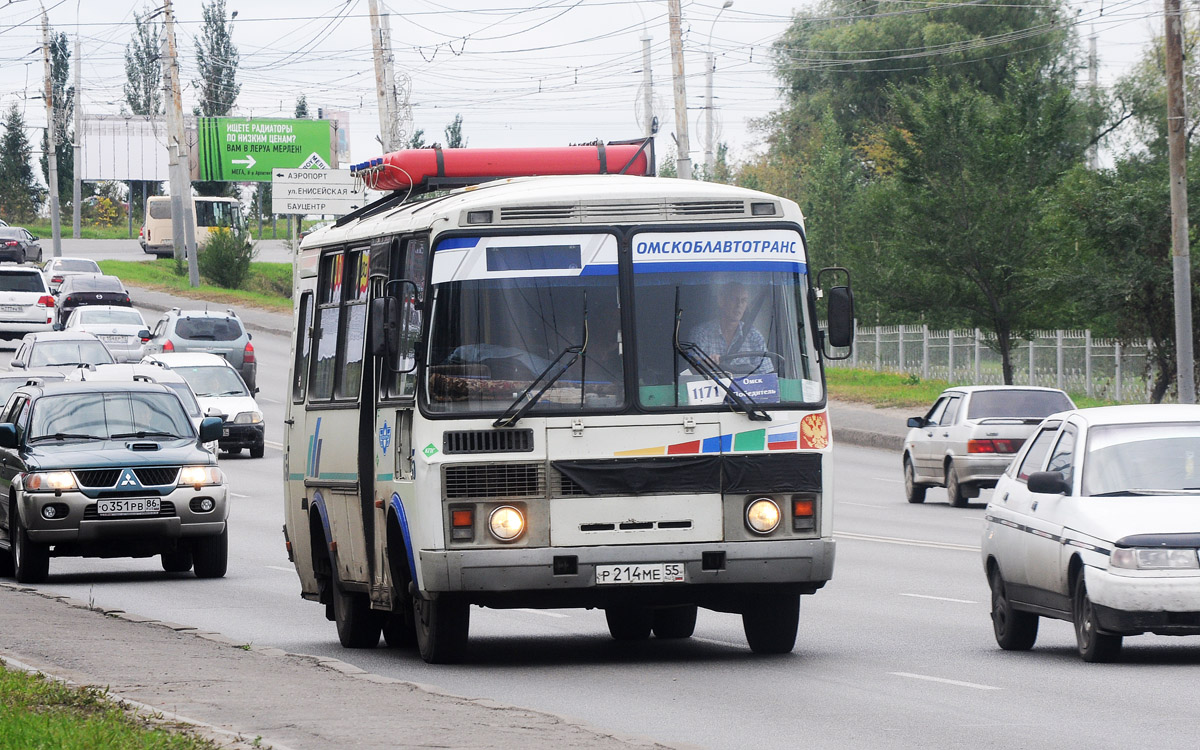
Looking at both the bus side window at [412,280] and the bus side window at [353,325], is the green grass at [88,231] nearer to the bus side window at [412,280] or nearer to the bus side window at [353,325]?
the bus side window at [353,325]

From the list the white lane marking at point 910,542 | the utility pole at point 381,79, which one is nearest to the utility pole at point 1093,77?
the utility pole at point 381,79

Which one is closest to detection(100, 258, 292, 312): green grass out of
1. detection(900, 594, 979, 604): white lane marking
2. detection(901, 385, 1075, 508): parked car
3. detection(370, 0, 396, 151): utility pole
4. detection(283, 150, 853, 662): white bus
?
detection(370, 0, 396, 151): utility pole

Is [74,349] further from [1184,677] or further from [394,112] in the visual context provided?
[1184,677]

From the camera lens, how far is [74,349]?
38.8 meters

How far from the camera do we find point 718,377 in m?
11.7

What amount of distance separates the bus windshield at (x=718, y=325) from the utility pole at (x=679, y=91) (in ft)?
120

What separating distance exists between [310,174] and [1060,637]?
31.5 m

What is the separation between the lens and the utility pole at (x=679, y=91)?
4856 cm

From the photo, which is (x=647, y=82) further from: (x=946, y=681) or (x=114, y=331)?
(x=946, y=681)

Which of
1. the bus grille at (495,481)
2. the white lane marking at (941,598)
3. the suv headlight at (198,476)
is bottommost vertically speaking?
the white lane marking at (941,598)

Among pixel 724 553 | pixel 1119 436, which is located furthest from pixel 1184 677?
pixel 724 553

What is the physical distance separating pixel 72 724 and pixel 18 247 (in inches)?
2903

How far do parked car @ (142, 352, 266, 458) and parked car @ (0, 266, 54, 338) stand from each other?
19.0 meters

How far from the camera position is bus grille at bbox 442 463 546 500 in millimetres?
11477
